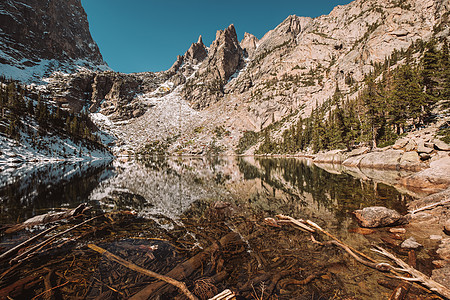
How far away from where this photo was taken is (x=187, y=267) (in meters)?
5.24

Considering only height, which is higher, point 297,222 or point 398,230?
point 297,222

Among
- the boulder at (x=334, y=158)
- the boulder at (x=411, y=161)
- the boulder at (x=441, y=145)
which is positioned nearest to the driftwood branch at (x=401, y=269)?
the boulder at (x=441, y=145)

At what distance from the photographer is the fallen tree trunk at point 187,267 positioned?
4.11m

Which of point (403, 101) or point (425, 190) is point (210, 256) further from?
point (403, 101)

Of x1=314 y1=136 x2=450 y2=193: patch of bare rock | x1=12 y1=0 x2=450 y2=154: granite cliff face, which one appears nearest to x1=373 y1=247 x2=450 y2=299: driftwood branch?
x1=314 y1=136 x2=450 y2=193: patch of bare rock

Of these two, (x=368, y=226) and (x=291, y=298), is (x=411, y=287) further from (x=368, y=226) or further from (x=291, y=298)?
(x=368, y=226)

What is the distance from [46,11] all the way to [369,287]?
1066 ft

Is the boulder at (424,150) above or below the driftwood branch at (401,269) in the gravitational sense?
above

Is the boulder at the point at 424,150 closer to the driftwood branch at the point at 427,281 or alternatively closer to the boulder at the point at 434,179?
the boulder at the point at 434,179

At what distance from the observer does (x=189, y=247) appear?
22.0ft

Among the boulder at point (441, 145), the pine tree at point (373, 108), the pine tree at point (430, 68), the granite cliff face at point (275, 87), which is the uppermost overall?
the granite cliff face at point (275, 87)

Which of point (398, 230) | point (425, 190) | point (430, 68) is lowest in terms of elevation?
point (425, 190)

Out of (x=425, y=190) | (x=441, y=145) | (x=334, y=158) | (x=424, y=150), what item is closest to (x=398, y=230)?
(x=425, y=190)

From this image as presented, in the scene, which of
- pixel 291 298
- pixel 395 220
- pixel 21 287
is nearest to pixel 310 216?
pixel 395 220
